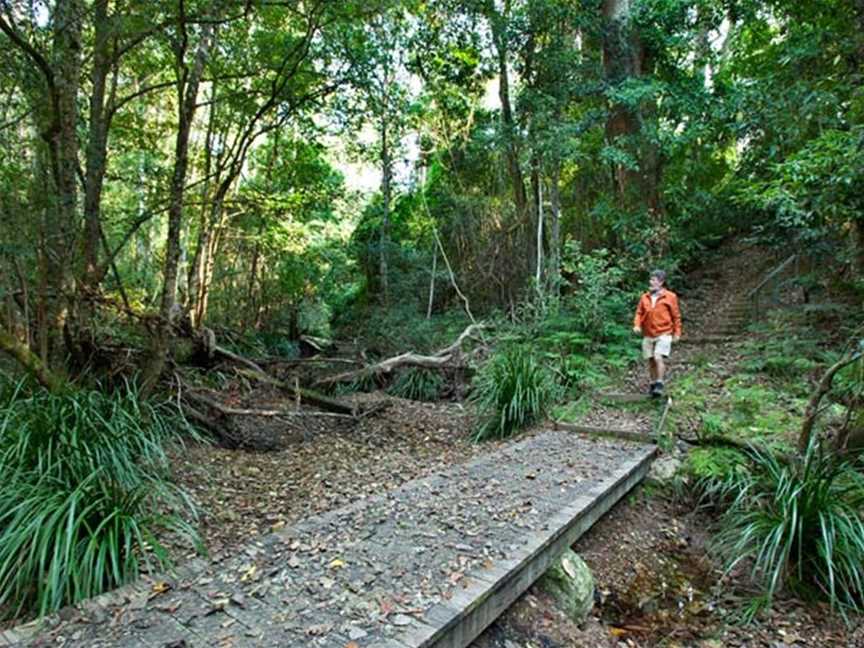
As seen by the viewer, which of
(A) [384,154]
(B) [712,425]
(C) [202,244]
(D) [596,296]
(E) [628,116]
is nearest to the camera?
(B) [712,425]

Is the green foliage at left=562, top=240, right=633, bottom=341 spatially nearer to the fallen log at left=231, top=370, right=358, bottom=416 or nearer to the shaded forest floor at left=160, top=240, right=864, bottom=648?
the shaded forest floor at left=160, top=240, right=864, bottom=648

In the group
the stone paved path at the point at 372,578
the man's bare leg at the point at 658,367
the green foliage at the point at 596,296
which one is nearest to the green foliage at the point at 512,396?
the man's bare leg at the point at 658,367

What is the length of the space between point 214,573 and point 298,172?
7661 mm

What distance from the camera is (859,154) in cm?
453

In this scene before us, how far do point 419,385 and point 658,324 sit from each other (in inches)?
141

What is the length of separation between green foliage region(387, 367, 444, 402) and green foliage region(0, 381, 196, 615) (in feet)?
14.3

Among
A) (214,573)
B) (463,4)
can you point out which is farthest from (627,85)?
(214,573)

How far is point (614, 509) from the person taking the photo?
386 cm

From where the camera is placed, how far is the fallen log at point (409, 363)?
6512 millimetres

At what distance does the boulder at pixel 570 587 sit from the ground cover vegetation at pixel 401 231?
3.31 ft

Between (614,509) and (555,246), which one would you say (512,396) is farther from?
(555,246)

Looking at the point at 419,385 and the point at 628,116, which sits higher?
the point at 628,116

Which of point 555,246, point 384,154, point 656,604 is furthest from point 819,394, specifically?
point 384,154

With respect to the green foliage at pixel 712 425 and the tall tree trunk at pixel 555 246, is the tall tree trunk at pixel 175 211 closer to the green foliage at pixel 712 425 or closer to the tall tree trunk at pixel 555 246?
the green foliage at pixel 712 425
